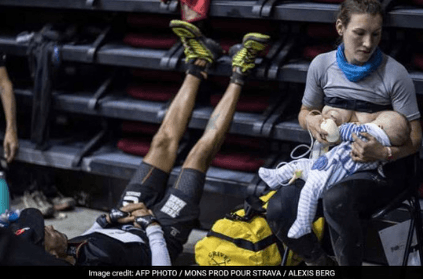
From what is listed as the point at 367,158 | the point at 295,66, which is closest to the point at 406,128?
the point at 367,158

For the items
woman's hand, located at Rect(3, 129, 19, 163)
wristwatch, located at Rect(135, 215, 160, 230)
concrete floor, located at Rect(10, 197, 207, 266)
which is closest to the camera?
wristwatch, located at Rect(135, 215, 160, 230)

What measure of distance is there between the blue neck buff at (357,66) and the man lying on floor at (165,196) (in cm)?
99

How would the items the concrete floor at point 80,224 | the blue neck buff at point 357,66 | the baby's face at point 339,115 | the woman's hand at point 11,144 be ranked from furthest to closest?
the woman's hand at point 11,144
the concrete floor at point 80,224
the baby's face at point 339,115
the blue neck buff at point 357,66

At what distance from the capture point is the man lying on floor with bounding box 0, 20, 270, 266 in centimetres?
374

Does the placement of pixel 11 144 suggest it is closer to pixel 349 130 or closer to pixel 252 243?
pixel 252 243

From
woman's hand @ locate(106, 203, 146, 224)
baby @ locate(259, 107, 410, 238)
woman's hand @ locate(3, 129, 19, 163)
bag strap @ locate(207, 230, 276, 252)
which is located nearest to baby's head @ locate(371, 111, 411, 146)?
baby @ locate(259, 107, 410, 238)

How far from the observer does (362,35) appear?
349 centimetres

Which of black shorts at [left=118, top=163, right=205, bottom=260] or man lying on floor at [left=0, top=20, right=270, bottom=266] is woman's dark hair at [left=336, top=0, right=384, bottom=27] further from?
black shorts at [left=118, top=163, right=205, bottom=260]

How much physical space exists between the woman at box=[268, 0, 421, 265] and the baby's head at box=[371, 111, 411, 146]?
5 cm

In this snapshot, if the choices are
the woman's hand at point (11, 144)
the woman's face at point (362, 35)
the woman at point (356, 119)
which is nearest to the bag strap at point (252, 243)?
the woman at point (356, 119)

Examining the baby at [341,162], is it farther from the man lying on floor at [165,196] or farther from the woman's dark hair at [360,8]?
the man lying on floor at [165,196]

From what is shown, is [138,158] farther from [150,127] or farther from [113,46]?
[113,46]

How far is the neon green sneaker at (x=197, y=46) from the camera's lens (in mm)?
4758

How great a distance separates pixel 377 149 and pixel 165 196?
150cm
